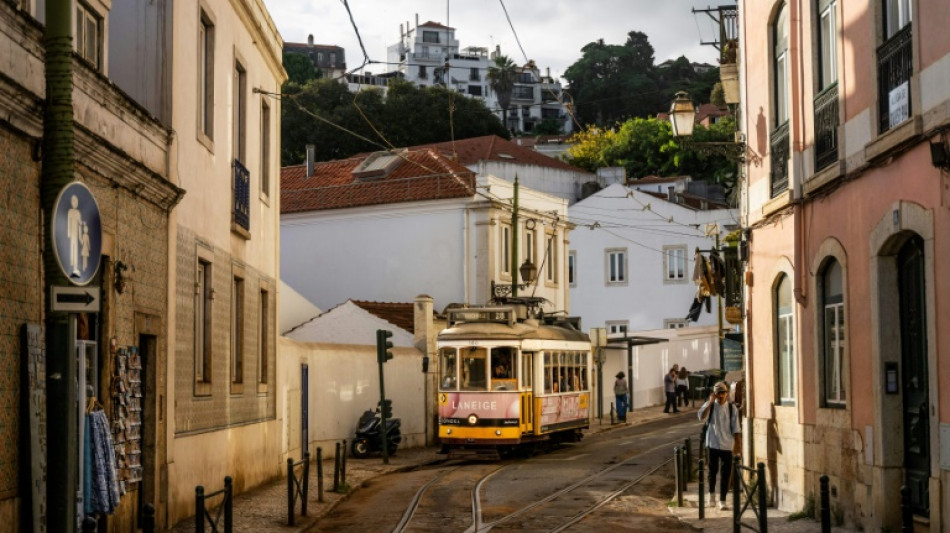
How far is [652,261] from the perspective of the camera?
64750 mm

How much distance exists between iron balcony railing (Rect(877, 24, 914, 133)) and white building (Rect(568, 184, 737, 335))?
4848 centimetres

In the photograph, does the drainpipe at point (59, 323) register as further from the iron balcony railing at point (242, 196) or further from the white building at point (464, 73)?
the white building at point (464, 73)

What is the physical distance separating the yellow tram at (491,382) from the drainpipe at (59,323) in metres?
19.7

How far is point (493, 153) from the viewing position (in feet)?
226

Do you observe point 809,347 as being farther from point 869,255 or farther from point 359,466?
point 359,466

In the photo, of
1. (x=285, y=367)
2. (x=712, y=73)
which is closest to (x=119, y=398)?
(x=285, y=367)

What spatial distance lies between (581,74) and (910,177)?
117385 mm

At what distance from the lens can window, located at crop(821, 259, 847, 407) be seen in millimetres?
16406

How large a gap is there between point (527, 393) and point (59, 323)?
20663 millimetres

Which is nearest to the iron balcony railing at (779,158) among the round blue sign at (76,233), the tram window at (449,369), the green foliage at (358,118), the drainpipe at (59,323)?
the tram window at (449,369)

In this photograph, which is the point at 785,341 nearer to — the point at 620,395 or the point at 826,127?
the point at 826,127

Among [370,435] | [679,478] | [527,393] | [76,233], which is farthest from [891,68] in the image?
[370,435]

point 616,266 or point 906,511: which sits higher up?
point 616,266

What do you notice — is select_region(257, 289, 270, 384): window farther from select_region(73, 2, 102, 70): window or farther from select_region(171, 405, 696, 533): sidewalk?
select_region(73, 2, 102, 70): window
